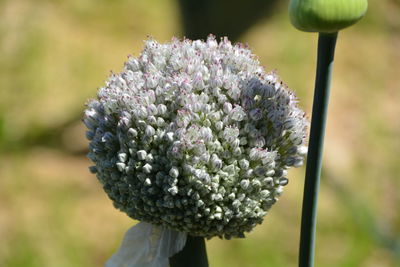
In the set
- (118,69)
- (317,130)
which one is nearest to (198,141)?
(317,130)

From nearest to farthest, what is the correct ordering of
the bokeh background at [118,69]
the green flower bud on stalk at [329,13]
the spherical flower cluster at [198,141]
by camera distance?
the green flower bud on stalk at [329,13] → the spherical flower cluster at [198,141] → the bokeh background at [118,69]

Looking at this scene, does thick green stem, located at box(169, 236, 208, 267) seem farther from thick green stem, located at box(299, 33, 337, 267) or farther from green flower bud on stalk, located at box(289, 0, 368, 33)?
green flower bud on stalk, located at box(289, 0, 368, 33)

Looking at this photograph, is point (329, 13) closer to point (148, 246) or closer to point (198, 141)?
point (198, 141)

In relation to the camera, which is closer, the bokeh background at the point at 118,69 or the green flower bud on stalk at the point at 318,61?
the green flower bud on stalk at the point at 318,61

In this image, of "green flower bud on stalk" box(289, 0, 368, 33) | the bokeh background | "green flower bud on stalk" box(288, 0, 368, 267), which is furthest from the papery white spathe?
the bokeh background

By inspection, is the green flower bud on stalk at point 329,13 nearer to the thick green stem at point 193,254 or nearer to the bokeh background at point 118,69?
the thick green stem at point 193,254

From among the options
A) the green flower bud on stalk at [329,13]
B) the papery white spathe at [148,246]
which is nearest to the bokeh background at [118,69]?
the papery white spathe at [148,246]

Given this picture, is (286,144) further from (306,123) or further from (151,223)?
(151,223)
